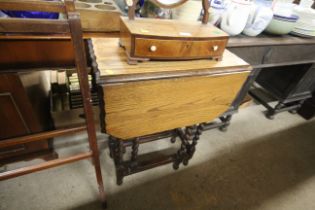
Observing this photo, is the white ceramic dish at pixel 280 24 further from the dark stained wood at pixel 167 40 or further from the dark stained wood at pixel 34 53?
the dark stained wood at pixel 34 53

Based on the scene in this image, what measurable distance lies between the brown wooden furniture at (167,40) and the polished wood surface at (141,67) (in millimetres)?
26

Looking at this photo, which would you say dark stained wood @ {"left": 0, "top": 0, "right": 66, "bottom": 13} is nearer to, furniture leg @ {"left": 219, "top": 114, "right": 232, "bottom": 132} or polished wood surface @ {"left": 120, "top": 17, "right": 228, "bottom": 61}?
polished wood surface @ {"left": 120, "top": 17, "right": 228, "bottom": 61}

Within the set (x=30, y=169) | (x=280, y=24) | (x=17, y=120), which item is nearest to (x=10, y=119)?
(x=17, y=120)

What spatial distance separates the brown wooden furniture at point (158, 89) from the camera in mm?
702

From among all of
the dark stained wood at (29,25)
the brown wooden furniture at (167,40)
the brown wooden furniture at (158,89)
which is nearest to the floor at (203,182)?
Answer: the brown wooden furniture at (158,89)

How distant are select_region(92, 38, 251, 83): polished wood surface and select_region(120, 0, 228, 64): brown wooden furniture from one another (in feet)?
0.09

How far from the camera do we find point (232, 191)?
1340 mm

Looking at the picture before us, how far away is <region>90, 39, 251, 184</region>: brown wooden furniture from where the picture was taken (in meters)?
0.70

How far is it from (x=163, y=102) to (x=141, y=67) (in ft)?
0.58

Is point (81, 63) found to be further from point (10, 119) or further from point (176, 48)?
point (10, 119)

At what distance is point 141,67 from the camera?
745 mm

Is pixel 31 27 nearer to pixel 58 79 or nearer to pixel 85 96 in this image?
pixel 85 96

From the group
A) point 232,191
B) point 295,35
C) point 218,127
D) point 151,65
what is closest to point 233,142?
point 218,127

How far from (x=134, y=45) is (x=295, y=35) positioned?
53.6 inches
